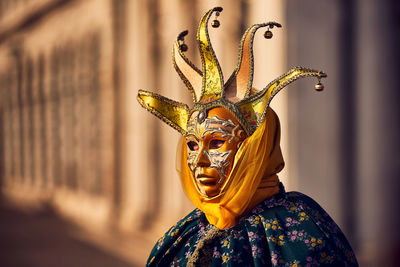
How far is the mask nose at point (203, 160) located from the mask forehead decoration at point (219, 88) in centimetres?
17

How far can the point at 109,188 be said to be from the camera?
13906 millimetres

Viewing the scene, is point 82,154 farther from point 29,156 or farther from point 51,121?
point 29,156

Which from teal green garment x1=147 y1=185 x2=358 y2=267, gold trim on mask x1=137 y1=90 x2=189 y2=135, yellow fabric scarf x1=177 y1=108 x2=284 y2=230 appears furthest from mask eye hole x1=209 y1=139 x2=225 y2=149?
teal green garment x1=147 y1=185 x2=358 y2=267

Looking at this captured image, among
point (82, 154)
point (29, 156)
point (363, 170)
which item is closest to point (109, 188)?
point (82, 154)

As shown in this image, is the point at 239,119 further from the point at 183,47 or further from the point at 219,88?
the point at 183,47

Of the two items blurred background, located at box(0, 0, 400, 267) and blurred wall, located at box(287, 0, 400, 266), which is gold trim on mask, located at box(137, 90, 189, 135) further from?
blurred wall, located at box(287, 0, 400, 266)

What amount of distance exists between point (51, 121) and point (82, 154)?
5047 mm

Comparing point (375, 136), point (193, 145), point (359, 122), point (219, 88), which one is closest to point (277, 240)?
point (193, 145)

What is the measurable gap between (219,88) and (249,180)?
20.8 inches

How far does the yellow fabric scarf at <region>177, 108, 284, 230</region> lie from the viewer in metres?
2.59

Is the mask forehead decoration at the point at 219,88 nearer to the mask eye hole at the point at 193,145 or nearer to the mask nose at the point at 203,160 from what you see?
the mask eye hole at the point at 193,145

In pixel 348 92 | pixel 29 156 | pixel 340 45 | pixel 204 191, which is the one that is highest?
pixel 340 45

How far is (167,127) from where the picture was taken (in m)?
11.5

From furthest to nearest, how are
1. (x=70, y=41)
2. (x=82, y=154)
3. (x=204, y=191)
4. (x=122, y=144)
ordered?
(x=70, y=41) < (x=82, y=154) < (x=122, y=144) < (x=204, y=191)
